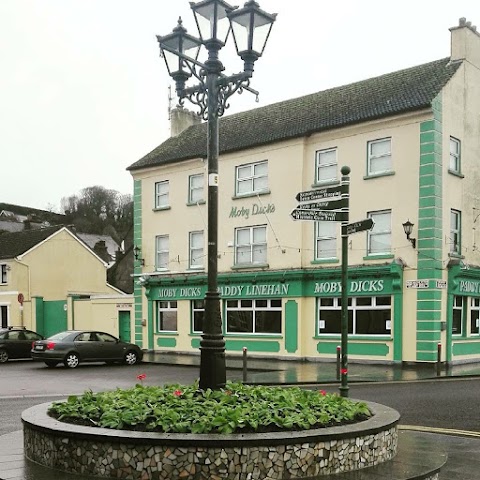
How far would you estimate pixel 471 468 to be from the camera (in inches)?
305

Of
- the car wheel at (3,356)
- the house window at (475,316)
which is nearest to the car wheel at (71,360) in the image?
the car wheel at (3,356)

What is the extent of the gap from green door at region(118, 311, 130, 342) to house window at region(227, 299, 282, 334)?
7999mm

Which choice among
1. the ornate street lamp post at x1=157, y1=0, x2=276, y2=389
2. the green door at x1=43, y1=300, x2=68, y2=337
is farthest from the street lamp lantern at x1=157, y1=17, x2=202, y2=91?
the green door at x1=43, y1=300, x2=68, y2=337

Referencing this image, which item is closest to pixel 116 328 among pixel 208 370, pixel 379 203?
pixel 379 203

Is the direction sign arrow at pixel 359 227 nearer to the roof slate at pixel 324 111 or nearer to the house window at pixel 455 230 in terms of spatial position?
the roof slate at pixel 324 111

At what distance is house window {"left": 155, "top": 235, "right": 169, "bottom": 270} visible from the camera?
32.2 meters

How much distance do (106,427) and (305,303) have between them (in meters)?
20.1

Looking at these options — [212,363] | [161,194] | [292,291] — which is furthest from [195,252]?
[212,363]

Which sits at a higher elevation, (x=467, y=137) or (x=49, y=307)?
(x=467, y=137)

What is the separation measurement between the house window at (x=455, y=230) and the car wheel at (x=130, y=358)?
12.9 metres

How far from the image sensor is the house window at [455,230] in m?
Result: 24.3

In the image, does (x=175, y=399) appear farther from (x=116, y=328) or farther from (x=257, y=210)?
(x=116, y=328)

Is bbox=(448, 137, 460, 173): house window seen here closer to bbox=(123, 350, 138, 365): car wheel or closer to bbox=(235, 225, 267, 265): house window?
bbox=(235, 225, 267, 265): house window

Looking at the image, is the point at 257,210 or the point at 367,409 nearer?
the point at 367,409
